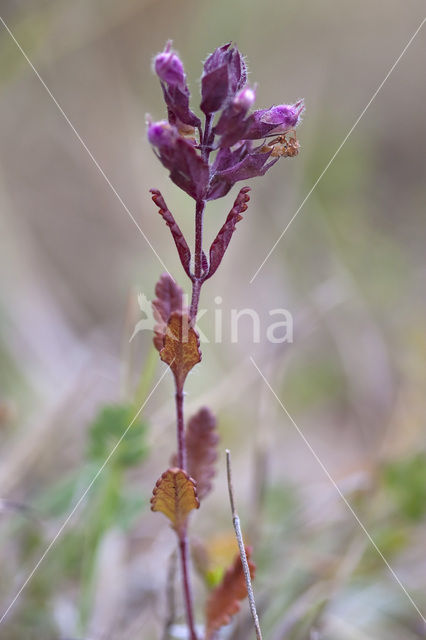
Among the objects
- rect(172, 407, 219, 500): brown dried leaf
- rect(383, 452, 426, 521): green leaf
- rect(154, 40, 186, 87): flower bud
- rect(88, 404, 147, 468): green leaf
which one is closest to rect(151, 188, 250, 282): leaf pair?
rect(154, 40, 186, 87): flower bud

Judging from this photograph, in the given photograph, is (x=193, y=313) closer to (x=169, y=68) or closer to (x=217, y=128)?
(x=217, y=128)

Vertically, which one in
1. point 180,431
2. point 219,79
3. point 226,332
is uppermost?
point 226,332

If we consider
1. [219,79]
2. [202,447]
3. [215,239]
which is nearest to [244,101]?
[219,79]

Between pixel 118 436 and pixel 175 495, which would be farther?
pixel 118 436

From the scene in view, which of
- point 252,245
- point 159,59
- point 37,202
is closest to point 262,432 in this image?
point 159,59

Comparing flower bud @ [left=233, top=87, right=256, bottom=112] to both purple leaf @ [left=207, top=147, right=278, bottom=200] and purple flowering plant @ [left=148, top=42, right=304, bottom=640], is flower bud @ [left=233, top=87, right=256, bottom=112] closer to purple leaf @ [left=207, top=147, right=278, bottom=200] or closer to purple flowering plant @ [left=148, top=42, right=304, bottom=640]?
purple flowering plant @ [left=148, top=42, right=304, bottom=640]

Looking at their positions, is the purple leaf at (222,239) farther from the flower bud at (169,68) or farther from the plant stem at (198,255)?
the flower bud at (169,68)
